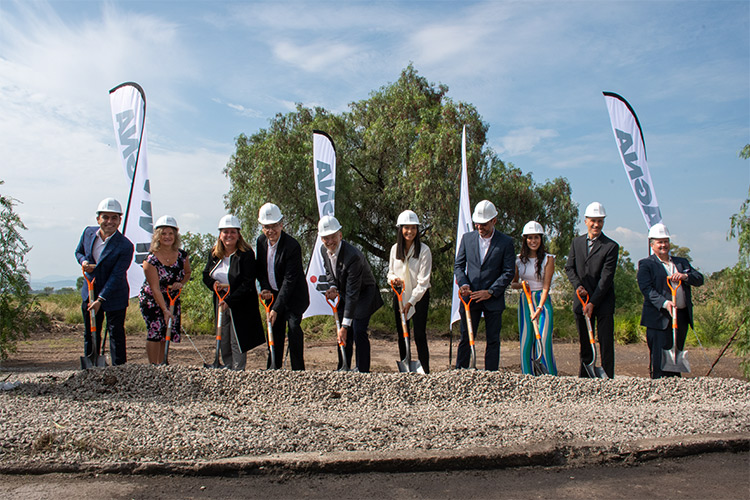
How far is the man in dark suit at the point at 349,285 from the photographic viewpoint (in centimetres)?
582

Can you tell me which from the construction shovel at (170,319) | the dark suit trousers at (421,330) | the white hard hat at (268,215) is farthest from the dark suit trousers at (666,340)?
the construction shovel at (170,319)

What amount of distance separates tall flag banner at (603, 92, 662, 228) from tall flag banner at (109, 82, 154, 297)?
6.05m

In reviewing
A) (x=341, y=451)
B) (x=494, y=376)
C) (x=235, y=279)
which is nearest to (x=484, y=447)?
(x=341, y=451)

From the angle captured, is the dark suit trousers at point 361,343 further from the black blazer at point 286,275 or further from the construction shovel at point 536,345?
the construction shovel at point 536,345

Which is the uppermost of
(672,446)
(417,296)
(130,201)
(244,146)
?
(244,146)

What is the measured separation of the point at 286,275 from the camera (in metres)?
Result: 5.75

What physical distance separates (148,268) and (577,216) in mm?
10818

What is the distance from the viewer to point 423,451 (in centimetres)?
357

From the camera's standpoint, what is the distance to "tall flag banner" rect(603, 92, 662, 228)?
7.24m

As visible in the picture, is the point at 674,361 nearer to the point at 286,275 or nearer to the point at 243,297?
the point at 286,275

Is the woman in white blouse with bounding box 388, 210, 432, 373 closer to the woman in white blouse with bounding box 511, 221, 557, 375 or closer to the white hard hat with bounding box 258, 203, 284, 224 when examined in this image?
the woman in white blouse with bounding box 511, 221, 557, 375

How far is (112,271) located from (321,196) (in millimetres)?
3313

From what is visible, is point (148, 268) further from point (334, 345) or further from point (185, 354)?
point (334, 345)

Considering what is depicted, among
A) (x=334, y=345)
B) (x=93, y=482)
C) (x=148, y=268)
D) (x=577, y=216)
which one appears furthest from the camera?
(x=577, y=216)
